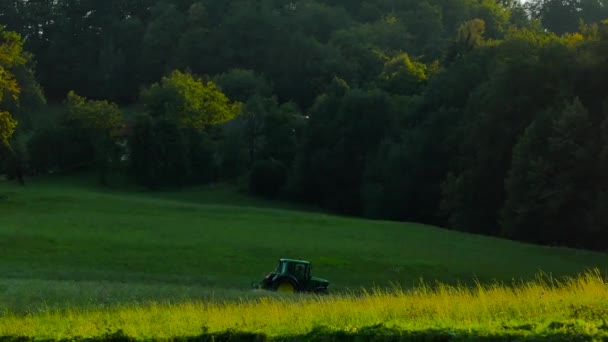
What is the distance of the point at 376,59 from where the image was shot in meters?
124

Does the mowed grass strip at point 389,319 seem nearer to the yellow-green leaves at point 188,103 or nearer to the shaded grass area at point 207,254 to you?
the shaded grass area at point 207,254

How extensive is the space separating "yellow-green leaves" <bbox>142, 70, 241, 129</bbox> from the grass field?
90.2 feet

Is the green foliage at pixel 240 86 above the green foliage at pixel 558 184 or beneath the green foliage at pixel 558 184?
above

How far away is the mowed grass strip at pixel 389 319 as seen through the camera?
36.0 ft

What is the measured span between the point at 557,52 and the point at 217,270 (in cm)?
3644

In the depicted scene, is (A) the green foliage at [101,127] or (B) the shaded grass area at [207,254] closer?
(B) the shaded grass area at [207,254]

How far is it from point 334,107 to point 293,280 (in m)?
61.2

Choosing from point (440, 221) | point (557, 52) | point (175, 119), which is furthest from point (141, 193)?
point (557, 52)

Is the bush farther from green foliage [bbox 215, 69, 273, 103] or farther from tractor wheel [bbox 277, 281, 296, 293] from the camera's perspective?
tractor wheel [bbox 277, 281, 296, 293]

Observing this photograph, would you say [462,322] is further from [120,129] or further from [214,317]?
[120,129]

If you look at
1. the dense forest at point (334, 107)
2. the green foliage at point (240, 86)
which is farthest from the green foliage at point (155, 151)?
the green foliage at point (240, 86)

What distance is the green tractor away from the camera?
2838 centimetres

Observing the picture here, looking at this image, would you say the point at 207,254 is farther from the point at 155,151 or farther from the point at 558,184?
the point at 155,151

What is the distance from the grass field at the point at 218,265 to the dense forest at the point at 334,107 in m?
7.74
